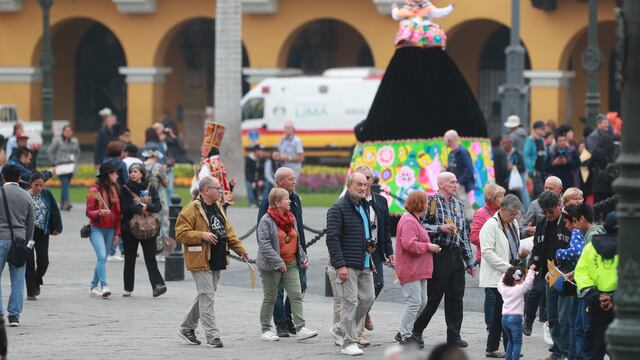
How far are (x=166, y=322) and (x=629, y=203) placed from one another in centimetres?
731

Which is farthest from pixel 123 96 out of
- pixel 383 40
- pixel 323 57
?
pixel 383 40

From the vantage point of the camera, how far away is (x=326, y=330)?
14.6 metres

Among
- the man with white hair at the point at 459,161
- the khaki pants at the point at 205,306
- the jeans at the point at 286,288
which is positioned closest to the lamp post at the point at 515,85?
the man with white hair at the point at 459,161

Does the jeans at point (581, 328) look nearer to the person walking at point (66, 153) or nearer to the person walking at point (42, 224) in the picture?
the person walking at point (42, 224)

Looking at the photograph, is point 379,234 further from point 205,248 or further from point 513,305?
point 513,305

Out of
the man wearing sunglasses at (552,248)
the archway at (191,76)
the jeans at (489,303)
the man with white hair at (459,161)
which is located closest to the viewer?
the man wearing sunglasses at (552,248)

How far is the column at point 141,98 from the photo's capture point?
143 ft

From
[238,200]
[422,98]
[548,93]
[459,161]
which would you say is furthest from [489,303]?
[548,93]

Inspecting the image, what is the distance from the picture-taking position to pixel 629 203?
8562 millimetres

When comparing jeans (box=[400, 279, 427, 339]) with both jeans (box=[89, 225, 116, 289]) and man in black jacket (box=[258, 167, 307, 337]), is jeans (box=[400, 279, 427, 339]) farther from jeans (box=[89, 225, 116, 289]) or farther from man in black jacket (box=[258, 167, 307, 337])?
jeans (box=[89, 225, 116, 289])

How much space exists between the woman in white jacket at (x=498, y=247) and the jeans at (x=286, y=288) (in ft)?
5.84

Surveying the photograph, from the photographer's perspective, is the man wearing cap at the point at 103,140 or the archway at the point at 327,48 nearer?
the man wearing cap at the point at 103,140

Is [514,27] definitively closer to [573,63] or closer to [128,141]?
[128,141]

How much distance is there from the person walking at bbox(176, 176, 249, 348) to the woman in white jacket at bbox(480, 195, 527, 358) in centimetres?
225
